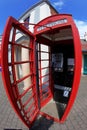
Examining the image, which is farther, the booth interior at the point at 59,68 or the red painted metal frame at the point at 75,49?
the booth interior at the point at 59,68

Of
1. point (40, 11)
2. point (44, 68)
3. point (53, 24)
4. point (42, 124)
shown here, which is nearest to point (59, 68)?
point (44, 68)

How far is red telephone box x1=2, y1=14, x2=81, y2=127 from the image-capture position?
3.40m

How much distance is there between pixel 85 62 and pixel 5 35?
14.1m

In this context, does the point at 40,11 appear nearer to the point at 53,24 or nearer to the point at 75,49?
the point at 53,24

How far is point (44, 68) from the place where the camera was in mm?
6121

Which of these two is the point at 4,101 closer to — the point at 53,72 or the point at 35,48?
the point at 53,72

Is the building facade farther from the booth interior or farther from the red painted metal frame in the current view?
the red painted metal frame

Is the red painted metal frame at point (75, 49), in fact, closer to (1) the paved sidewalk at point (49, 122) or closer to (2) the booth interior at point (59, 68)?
(1) the paved sidewalk at point (49, 122)

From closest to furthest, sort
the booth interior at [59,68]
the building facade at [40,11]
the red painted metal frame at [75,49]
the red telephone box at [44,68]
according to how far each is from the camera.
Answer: the red telephone box at [44,68], the red painted metal frame at [75,49], the booth interior at [59,68], the building facade at [40,11]

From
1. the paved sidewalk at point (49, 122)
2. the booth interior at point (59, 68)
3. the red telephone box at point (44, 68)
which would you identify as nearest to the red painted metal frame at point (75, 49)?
the red telephone box at point (44, 68)

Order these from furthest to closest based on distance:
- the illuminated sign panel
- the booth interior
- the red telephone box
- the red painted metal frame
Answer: the booth interior, the illuminated sign panel, the red painted metal frame, the red telephone box

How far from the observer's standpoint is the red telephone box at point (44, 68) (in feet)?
11.2

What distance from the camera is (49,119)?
4840mm

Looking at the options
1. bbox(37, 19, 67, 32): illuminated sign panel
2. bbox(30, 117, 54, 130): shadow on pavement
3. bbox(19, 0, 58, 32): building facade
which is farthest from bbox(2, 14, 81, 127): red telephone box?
bbox(19, 0, 58, 32): building facade
